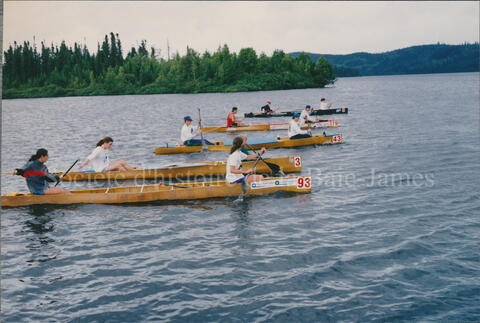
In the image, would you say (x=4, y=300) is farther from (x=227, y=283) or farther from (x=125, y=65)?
(x=125, y=65)

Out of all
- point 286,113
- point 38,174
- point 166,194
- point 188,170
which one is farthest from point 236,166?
point 286,113

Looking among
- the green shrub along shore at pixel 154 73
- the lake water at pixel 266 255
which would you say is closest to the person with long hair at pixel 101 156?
the lake water at pixel 266 255

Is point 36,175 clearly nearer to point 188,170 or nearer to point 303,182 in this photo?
point 188,170

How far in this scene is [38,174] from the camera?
48.8 ft

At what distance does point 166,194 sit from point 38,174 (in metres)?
4.60

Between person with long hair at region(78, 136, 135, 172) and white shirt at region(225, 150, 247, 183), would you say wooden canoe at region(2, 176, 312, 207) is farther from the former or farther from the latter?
person with long hair at region(78, 136, 135, 172)

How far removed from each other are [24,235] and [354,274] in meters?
10.1

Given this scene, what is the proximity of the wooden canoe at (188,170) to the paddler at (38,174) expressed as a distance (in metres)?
4.00

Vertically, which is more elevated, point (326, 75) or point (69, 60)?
point (69, 60)

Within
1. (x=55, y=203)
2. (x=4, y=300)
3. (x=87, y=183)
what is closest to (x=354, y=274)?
(x=4, y=300)

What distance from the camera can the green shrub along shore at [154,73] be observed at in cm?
13725

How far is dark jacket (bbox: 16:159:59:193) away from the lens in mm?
14578

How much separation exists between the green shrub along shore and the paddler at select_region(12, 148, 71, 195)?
117479 millimetres

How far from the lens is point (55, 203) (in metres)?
15.5
